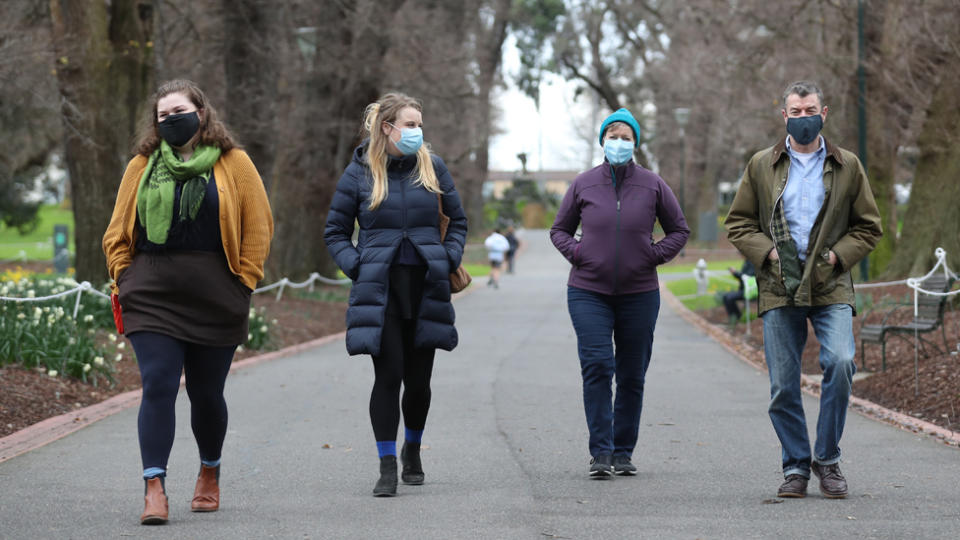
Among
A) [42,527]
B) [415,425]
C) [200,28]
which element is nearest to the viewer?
[42,527]

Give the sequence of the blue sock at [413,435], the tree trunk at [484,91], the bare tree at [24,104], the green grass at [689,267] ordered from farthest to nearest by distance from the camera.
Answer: the tree trunk at [484,91]
the green grass at [689,267]
the bare tree at [24,104]
the blue sock at [413,435]

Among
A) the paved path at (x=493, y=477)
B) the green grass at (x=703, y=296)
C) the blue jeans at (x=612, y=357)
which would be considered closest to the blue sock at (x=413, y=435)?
the paved path at (x=493, y=477)

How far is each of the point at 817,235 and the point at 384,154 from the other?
7.05 ft

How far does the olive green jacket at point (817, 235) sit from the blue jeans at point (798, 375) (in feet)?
0.36

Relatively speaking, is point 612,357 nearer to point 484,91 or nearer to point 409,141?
point 409,141

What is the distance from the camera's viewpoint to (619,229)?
7328mm

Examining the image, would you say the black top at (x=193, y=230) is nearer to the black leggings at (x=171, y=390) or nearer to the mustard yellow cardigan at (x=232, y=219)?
the mustard yellow cardigan at (x=232, y=219)

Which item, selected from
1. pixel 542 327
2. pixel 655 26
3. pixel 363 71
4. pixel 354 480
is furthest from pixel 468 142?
pixel 354 480

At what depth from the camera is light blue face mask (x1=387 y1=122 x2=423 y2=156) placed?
6762 mm

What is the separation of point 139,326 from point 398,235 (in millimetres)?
1412

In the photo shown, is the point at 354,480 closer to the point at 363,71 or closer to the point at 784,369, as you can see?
the point at 784,369

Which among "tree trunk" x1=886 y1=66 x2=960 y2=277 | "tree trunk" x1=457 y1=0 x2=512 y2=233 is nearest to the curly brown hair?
"tree trunk" x1=886 y1=66 x2=960 y2=277

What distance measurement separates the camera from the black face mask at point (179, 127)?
602cm

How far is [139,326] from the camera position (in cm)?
593
